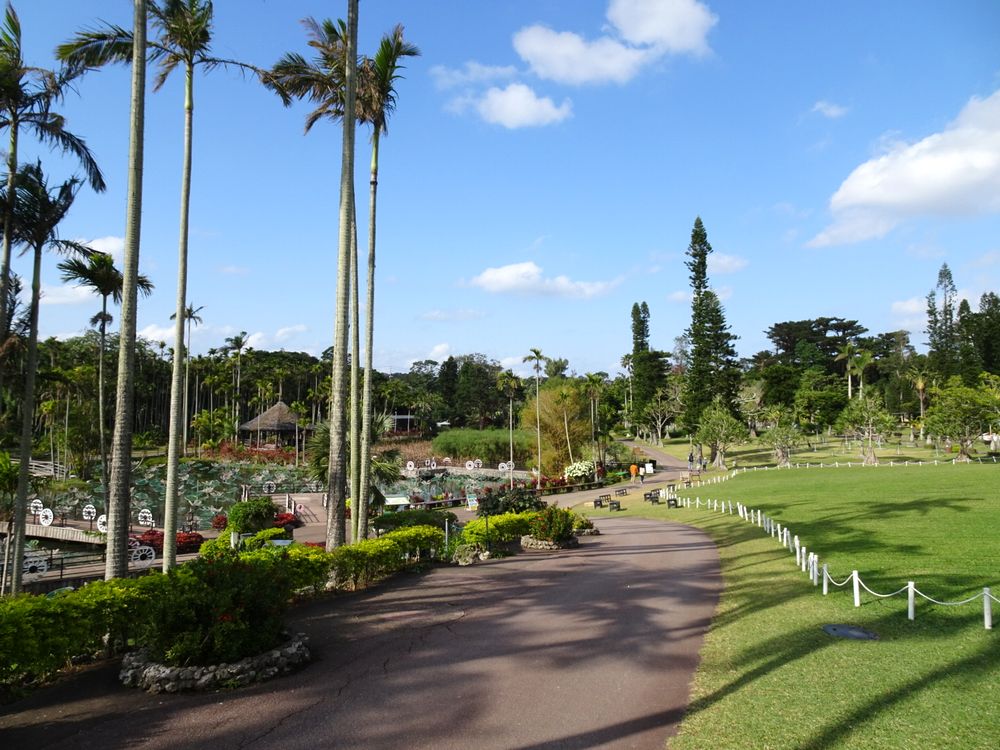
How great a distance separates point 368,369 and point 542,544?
845 centimetres

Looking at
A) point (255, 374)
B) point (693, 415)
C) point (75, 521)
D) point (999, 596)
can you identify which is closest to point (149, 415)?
point (255, 374)

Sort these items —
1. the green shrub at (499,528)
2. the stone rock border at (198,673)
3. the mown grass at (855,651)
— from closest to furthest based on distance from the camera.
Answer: the mown grass at (855,651) < the stone rock border at (198,673) < the green shrub at (499,528)

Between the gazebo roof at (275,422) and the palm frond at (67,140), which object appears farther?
the gazebo roof at (275,422)

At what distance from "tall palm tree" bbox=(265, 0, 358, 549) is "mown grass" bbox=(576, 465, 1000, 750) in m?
8.62

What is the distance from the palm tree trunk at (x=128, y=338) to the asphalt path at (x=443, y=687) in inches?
108

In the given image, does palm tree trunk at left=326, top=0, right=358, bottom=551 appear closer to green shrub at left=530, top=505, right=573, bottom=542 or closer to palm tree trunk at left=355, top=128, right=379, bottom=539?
palm tree trunk at left=355, top=128, right=379, bottom=539

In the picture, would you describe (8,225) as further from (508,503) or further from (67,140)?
(508,503)

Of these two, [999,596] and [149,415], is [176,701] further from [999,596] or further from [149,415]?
[149,415]

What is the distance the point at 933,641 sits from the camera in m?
9.93

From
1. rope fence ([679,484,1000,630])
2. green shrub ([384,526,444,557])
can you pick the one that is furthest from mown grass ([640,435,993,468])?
green shrub ([384,526,444,557])

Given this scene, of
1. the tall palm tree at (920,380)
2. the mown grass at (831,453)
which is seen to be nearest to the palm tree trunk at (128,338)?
the mown grass at (831,453)

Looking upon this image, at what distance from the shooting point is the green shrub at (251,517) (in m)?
29.3

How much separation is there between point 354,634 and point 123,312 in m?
7.01

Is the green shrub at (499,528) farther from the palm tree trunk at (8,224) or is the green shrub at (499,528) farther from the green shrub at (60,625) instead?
the palm tree trunk at (8,224)
